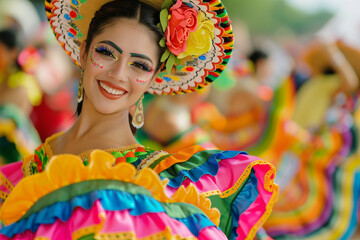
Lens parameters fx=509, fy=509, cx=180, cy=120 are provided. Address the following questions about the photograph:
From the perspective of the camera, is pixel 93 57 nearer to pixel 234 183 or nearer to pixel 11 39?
pixel 234 183

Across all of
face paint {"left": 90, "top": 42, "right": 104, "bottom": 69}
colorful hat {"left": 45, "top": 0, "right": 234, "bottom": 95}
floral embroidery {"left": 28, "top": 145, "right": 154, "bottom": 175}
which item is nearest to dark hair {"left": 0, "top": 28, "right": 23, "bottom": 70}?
colorful hat {"left": 45, "top": 0, "right": 234, "bottom": 95}

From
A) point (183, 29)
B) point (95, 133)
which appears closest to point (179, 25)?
point (183, 29)

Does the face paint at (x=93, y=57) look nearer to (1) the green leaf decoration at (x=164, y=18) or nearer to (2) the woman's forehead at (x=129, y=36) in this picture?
(2) the woman's forehead at (x=129, y=36)

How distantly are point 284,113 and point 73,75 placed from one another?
8.92ft

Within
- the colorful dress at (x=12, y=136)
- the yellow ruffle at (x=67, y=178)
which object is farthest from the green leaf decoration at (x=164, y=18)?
the colorful dress at (x=12, y=136)

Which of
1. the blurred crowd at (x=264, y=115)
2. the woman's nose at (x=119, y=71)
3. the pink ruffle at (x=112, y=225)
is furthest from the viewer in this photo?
the blurred crowd at (x=264, y=115)

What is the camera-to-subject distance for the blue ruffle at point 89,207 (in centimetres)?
152

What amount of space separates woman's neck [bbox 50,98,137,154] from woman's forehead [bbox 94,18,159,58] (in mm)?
288

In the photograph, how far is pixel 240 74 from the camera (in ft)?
22.5

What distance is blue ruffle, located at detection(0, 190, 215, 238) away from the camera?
152 centimetres

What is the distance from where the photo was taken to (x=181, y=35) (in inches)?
76.9

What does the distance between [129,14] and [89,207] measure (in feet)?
2.53

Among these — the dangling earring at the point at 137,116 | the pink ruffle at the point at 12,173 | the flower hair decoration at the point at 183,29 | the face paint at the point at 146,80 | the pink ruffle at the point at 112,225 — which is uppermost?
the flower hair decoration at the point at 183,29

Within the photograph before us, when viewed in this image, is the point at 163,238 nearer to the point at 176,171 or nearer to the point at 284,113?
the point at 176,171
